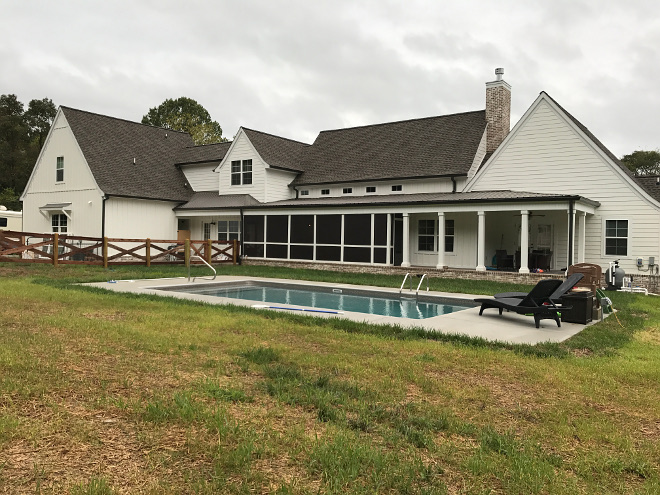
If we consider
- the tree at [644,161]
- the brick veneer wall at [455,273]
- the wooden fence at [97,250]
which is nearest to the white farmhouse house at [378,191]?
the brick veneer wall at [455,273]

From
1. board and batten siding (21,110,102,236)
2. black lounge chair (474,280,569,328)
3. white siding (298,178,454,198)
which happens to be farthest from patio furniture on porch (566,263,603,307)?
board and batten siding (21,110,102,236)

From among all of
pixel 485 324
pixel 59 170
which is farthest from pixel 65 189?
pixel 485 324

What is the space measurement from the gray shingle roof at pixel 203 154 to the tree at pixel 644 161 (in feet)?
154

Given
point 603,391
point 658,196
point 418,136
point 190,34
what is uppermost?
point 190,34

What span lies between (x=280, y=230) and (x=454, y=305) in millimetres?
13896

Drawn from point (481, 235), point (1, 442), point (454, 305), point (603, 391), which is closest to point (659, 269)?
point (481, 235)

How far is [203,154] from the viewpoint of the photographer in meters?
32.2

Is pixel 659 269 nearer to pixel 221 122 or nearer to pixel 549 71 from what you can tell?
pixel 549 71

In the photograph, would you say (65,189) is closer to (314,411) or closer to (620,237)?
(620,237)

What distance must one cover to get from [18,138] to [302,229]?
150 feet

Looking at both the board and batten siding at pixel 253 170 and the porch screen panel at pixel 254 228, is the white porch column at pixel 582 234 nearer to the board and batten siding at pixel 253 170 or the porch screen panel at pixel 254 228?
the porch screen panel at pixel 254 228

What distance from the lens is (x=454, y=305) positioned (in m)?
13.5

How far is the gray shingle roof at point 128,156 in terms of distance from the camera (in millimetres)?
27000

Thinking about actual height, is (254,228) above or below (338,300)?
above
